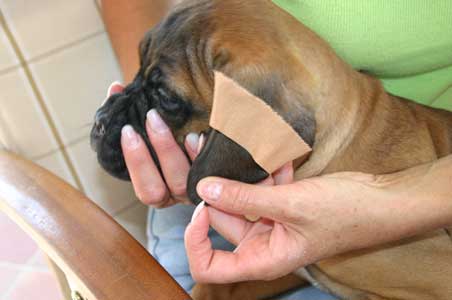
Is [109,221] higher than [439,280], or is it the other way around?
[109,221]


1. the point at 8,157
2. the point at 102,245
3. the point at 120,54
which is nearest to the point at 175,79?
the point at 102,245

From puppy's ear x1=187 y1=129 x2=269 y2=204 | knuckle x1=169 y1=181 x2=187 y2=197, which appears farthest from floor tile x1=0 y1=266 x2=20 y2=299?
puppy's ear x1=187 y1=129 x2=269 y2=204

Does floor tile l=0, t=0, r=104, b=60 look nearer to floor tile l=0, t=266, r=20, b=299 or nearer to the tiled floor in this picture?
the tiled floor

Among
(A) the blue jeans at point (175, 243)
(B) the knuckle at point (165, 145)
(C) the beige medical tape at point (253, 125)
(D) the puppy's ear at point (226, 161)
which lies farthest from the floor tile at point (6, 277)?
(C) the beige medical tape at point (253, 125)

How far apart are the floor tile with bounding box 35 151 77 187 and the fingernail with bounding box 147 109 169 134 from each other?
0.64 metres

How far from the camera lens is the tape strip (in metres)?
0.88

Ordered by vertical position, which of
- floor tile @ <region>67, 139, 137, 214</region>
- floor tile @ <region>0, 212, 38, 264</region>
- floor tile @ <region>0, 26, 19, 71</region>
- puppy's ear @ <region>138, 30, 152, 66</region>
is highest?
puppy's ear @ <region>138, 30, 152, 66</region>

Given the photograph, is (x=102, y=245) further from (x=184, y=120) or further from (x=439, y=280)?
(x=439, y=280)

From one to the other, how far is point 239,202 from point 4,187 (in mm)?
523

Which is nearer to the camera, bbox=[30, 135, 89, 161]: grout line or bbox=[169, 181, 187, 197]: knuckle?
bbox=[169, 181, 187, 197]: knuckle

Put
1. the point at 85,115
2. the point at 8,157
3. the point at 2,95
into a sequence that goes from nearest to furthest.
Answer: the point at 8,157, the point at 2,95, the point at 85,115

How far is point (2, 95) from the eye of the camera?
4.89 ft

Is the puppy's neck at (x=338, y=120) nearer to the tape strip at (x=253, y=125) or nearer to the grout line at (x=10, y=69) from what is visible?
the tape strip at (x=253, y=125)

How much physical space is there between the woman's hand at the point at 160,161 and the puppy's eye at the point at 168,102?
2 cm
